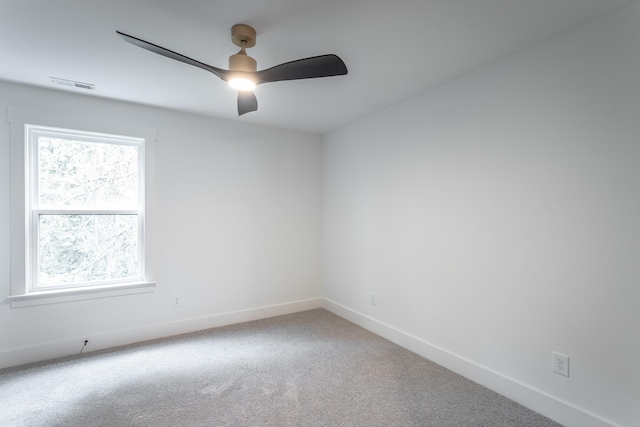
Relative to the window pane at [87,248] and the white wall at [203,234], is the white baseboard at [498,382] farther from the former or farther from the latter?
the window pane at [87,248]

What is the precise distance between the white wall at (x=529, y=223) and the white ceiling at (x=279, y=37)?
0.83 ft

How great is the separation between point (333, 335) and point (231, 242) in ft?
5.12

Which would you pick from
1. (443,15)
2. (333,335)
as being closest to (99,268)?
(333,335)

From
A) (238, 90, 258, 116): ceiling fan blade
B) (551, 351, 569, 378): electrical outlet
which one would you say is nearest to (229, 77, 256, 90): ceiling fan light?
(238, 90, 258, 116): ceiling fan blade

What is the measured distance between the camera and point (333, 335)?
320 cm

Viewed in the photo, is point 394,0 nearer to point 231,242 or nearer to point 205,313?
point 231,242

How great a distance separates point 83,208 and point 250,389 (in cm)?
231

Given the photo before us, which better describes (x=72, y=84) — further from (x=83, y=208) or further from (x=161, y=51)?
(x=161, y=51)

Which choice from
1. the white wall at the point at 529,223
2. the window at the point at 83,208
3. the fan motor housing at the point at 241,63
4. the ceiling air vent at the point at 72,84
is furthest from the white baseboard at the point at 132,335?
the fan motor housing at the point at 241,63

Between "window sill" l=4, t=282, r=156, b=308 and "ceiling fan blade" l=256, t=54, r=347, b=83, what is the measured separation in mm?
2462

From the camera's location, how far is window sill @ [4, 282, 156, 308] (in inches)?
102

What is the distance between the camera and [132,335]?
9.90 feet

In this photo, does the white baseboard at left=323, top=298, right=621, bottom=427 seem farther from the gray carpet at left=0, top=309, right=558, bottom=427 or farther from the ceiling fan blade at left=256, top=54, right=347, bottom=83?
the ceiling fan blade at left=256, top=54, right=347, bottom=83

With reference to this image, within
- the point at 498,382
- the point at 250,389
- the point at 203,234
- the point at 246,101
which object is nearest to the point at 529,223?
the point at 498,382
